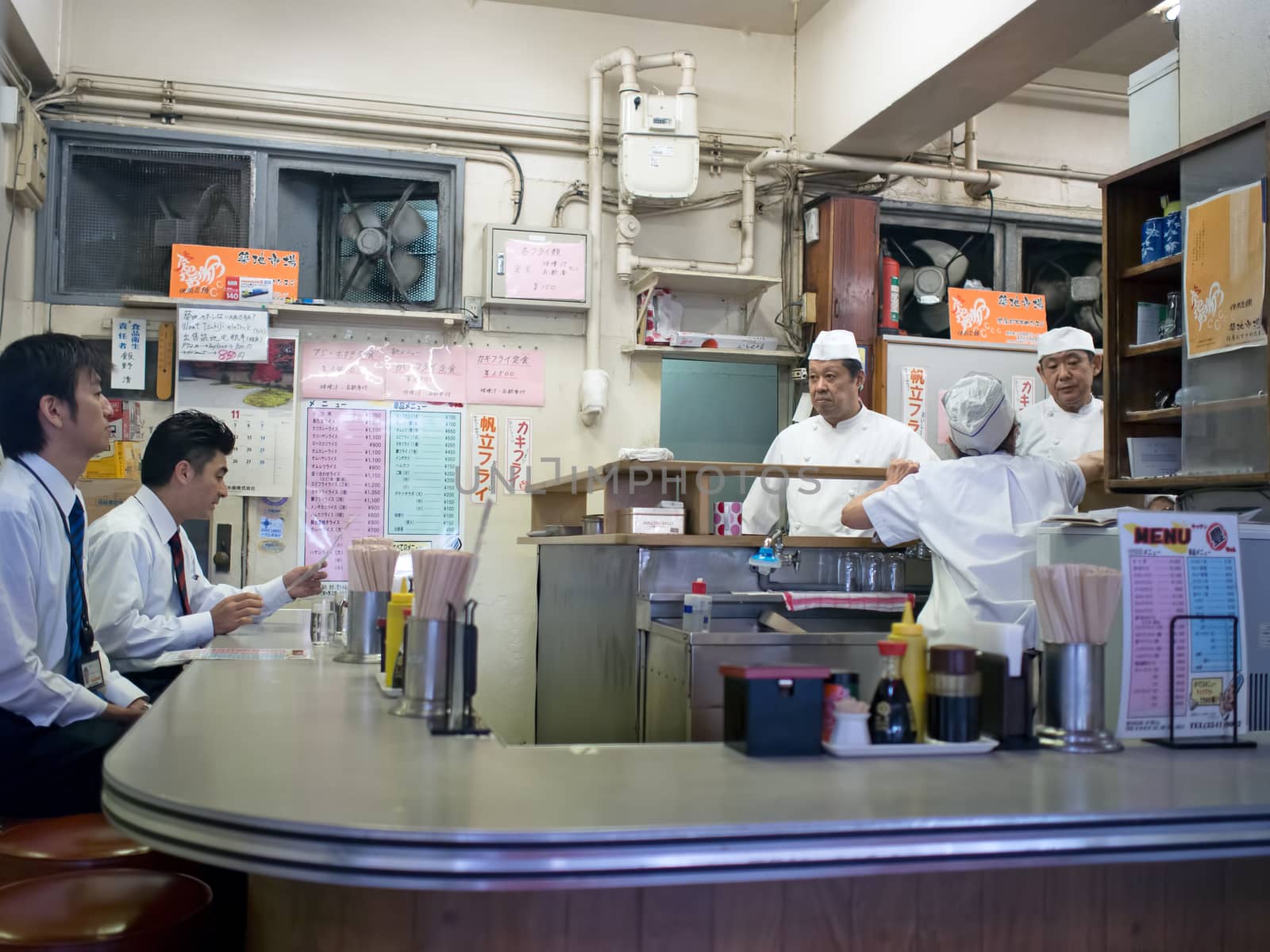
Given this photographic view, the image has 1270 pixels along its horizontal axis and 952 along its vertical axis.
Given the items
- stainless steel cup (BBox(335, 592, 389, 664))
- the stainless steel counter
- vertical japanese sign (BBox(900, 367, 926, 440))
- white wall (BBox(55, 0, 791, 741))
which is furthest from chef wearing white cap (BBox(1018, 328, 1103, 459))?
the stainless steel counter

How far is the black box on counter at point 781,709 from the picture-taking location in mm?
1483

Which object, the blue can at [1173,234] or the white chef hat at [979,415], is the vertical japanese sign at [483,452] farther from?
the blue can at [1173,234]

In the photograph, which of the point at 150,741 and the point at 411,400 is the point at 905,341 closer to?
the point at 411,400

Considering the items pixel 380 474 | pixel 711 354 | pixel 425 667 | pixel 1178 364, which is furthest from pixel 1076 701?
pixel 380 474

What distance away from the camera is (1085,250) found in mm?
5723

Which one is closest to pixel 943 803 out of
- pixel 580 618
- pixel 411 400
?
pixel 580 618

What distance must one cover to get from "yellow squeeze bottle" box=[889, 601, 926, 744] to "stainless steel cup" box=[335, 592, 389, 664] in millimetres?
1342

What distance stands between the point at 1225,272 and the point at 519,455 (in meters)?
3.10

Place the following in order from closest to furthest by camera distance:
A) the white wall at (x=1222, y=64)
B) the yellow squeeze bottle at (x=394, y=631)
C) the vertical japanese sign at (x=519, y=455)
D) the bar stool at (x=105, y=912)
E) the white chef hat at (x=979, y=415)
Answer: the bar stool at (x=105, y=912) → the yellow squeeze bottle at (x=394, y=631) → the white wall at (x=1222, y=64) → the white chef hat at (x=979, y=415) → the vertical japanese sign at (x=519, y=455)

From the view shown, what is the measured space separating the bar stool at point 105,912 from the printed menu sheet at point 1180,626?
4.58 feet

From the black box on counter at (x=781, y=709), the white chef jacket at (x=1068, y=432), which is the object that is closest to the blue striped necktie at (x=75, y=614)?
the black box on counter at (x=781, y=709)

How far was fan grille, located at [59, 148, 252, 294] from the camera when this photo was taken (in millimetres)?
4570

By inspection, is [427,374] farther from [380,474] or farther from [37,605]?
[37,605]

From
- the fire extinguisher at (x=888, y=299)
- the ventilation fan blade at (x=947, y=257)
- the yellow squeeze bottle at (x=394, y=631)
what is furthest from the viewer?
the ventilation fan blade at (x=947, y=257)
